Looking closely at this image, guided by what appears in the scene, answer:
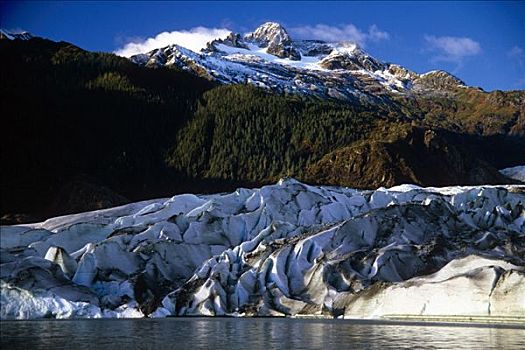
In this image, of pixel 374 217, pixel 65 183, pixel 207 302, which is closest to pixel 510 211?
pixel 374 217

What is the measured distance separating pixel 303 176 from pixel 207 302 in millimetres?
63979

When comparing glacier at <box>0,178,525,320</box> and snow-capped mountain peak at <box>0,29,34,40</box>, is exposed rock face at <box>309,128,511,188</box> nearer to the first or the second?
glacier at <box>0,178,525,320</box>

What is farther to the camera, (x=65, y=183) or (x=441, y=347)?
(x=65, y=183)

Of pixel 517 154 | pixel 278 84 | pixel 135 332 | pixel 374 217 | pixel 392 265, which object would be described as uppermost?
pixel 278 84

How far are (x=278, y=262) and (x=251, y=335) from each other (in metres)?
14.7

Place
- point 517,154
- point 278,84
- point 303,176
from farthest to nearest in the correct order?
point 278,84, point 517,154, point 303,176

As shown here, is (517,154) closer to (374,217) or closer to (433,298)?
(374,217)

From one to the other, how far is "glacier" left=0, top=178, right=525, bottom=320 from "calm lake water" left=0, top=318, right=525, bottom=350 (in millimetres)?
2873

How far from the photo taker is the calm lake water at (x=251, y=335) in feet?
67.8

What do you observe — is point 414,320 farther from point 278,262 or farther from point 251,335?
point 251,335

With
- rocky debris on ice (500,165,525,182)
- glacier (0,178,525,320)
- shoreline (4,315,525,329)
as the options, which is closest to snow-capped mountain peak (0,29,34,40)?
rocky debris on ice (500,165,525,182)

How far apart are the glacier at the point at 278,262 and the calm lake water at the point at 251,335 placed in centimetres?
287

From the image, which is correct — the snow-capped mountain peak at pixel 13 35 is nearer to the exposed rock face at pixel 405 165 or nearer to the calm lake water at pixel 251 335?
the exposed rock face at pixel 405 165

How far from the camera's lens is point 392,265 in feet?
123
